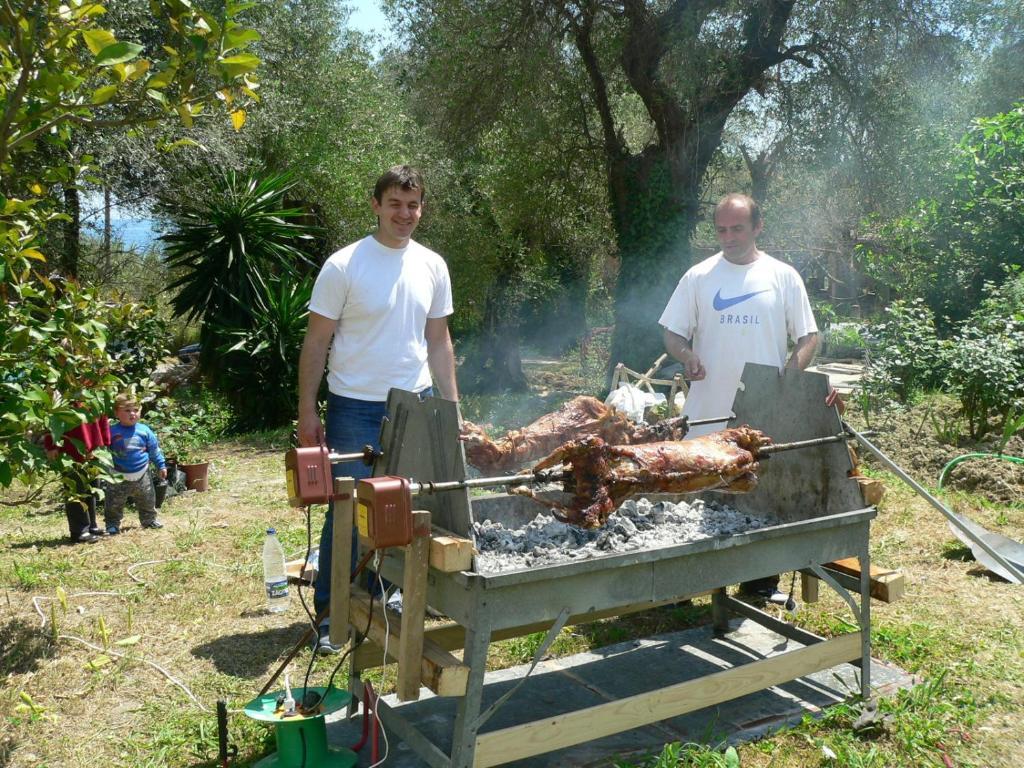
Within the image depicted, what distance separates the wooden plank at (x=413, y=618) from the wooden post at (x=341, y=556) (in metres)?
0.39

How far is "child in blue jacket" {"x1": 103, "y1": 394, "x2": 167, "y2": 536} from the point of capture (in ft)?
20.3

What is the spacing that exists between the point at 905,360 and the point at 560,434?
6.54 m

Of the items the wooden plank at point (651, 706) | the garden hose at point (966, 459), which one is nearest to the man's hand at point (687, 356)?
the wooden plank at point (651, 706)

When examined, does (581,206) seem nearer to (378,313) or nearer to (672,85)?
(672,85)

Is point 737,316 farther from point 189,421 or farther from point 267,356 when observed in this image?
point 267,356

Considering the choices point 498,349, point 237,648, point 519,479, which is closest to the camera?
point 519,479

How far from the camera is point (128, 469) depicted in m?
6.25

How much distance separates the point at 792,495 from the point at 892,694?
0.93 m

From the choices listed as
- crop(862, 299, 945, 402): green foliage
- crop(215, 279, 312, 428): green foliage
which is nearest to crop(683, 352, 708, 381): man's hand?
crop(862, 299, 945, 402): green foliage

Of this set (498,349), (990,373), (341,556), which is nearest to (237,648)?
(341,556)

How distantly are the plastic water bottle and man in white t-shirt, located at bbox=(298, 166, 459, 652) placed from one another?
86cm

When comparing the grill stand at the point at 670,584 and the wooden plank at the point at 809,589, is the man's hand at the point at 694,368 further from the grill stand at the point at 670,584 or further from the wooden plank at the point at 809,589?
the wooden plank at the point at 809,589

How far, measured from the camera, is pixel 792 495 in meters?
3.96

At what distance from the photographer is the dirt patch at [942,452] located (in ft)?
22.8
